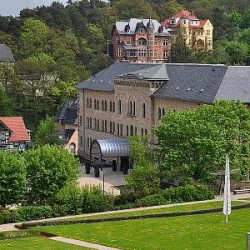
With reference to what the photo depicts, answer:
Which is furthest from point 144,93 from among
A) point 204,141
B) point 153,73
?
point 204,141

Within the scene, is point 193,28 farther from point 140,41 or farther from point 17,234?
point 17,234

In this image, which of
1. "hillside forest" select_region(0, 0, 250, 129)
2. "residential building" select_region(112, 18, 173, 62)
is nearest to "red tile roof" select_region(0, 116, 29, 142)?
"hillside forest" select_region(0, 0, 250, 129)

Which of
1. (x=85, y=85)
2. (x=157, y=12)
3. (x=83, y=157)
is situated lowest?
(x=83, y=157)

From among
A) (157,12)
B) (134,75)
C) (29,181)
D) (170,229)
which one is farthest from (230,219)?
(157,12)

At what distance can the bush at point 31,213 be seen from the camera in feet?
141

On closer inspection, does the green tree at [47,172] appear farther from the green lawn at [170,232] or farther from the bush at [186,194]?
the green lawn at [170,232]

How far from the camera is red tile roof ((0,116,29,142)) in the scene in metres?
76.6

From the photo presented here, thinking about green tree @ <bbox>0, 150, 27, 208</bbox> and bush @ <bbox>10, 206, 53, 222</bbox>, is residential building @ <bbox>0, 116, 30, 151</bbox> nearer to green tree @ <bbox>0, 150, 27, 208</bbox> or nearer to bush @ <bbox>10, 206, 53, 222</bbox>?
green tree @ <bbox>0, 150, 27, 208</bbox>

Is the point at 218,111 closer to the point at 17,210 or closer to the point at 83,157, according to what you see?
the point at 17,210

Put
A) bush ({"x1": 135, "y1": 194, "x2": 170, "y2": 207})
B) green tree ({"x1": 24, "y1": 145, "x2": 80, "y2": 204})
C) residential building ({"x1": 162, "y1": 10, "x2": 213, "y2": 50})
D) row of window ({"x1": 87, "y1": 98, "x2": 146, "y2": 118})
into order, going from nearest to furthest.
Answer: bush ({"x1": 135, "y1": 194, "x2": 170, "y2": 207}), green tree ({"x1": 24, "y1": 145, "x2": 80, "y2": 204}), row of window ({"x1": 87, "y1": 98, "x2": 146, "y2": 118}), residential building ({"x1": 162, "y1": 10, "x2": 213, "y2": 50})

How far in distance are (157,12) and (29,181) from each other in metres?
128

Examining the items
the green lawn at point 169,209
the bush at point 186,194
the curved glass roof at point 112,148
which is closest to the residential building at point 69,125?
the curved glass roof at point 112,148

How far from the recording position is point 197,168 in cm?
5303

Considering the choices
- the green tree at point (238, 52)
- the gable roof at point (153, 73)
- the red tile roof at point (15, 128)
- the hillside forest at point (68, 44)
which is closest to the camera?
the gable roof at point (153, 73)
